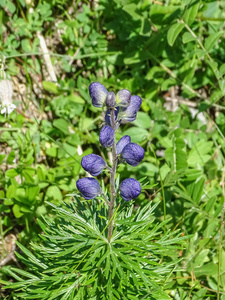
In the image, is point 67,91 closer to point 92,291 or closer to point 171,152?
point 171,152

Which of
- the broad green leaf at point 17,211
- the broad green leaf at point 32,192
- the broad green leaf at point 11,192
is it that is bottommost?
the broad green leaf at point 17,211

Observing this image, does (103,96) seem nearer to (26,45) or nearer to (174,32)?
(174,32)

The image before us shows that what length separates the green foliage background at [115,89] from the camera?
3.92m

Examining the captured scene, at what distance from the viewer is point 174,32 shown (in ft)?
12.7

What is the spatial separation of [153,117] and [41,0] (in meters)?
2.07

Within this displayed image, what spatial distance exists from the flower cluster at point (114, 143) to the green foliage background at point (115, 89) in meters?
1.23

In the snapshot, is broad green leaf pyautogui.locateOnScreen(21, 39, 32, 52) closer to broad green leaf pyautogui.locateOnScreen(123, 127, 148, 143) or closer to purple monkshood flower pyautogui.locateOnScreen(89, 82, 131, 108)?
broad green leaf pyautogui.locateOnScreen(123, 127, 148, 143)

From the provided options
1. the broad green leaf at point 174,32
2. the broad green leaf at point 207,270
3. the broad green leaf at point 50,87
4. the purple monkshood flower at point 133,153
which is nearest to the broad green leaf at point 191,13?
the broad green leaf at point 174,32

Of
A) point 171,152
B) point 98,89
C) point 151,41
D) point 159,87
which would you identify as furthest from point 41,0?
point 98,89

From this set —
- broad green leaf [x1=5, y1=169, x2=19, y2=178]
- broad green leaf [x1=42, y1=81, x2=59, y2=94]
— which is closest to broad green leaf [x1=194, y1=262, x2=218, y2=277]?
broad green leaf [x1=5, y1=169, x2=19, y2=178]

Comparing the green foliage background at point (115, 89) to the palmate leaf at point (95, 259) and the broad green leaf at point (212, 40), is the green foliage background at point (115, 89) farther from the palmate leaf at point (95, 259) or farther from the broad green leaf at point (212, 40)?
the palmate leaf at point (95, 259)

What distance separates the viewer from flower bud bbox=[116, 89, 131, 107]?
2.31 meters

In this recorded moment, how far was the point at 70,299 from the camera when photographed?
9.02 ft

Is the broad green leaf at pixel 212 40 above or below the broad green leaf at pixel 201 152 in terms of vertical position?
above
